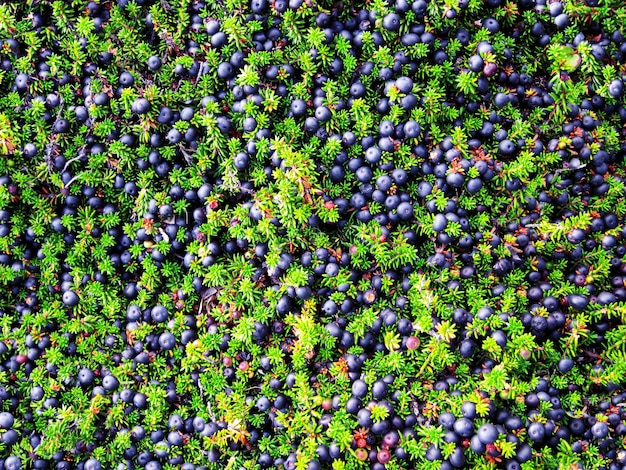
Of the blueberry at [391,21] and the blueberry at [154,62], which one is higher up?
the blueberry at [391,21]

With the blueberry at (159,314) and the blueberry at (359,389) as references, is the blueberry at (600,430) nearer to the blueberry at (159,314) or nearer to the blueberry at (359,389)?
the blueberry at (359,389)

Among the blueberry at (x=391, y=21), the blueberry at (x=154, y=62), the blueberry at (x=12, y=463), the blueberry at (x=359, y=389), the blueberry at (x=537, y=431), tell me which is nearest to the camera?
the blueberry at (x=537, y=431)

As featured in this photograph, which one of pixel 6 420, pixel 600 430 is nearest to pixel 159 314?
pixel 6 420

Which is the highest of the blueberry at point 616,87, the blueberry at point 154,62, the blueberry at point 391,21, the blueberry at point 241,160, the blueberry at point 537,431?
the blueberry at point 391,21

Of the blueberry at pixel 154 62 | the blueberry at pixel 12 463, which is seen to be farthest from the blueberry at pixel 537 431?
the blueberry at pixel 154 62

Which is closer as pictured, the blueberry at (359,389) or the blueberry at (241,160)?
the blueberry at (359,389)

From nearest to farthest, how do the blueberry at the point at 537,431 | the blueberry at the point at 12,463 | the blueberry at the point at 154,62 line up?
the blueberry at the point at 537,431 → the blueberry at the point at 12,463 → the blueberry at the point at 154,62

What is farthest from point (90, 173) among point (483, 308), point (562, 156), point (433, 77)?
point (562, 156)

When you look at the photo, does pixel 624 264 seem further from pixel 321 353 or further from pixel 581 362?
pixel 321 353

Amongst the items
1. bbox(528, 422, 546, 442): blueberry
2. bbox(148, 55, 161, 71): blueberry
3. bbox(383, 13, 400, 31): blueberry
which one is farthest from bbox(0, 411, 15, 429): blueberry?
bbox(383, 13, 400, 31): blueberry
